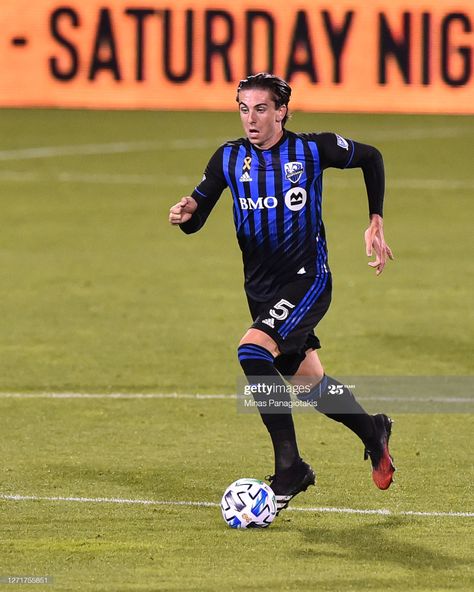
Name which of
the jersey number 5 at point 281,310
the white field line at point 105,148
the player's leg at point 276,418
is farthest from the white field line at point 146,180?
the player's leg at point 276,418

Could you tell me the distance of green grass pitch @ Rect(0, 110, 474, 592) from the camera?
7.30 metres

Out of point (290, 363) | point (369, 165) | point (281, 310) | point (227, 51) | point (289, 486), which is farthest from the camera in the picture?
point (227, 51)

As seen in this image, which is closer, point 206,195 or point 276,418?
point 276,418

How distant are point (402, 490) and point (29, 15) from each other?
10603 millimetres

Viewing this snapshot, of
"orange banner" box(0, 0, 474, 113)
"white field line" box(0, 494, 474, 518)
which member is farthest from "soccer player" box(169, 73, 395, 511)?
"orange banner" box(0, 0, 474, 113)

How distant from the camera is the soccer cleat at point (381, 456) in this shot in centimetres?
841

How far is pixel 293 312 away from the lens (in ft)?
26.8

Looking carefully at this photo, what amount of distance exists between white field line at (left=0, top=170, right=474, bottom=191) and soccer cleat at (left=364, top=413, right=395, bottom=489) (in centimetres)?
1469

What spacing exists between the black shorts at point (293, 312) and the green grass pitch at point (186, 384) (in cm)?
88

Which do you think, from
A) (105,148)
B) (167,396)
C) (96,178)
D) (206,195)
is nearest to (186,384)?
(167,396)

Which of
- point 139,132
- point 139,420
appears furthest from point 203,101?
point 139,132

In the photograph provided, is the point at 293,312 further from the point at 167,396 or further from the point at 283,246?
the point at 167,396

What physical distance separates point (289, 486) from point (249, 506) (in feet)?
0.95
